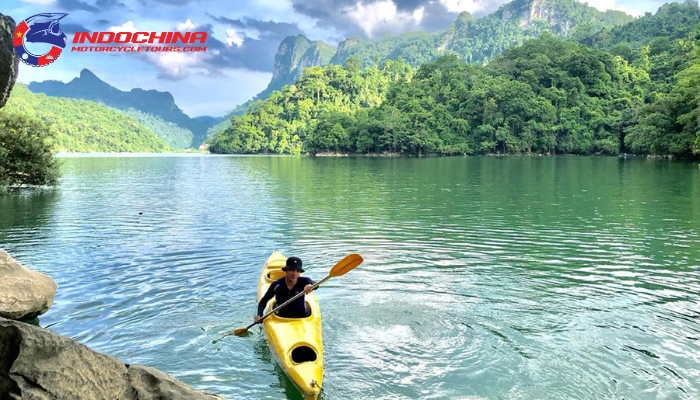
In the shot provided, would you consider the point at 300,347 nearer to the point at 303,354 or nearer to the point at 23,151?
the point at 303,354

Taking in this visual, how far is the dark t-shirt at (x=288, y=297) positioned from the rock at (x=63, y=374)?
3217 mm

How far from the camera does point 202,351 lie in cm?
789

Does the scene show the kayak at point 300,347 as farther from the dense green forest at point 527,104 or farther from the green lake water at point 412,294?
the dense green forest at point 527,104

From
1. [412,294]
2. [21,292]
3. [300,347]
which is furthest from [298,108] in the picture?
[300,347]

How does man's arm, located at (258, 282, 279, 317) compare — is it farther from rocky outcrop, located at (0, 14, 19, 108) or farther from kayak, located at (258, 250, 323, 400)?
rocky outcrop, located at (0, 14, 19, 108)

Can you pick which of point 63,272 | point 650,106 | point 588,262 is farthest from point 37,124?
point 650,106

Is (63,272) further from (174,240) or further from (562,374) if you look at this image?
(562,374)

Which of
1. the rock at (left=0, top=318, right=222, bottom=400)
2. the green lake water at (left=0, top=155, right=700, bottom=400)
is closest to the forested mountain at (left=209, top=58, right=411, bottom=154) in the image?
the green lake water at (left=0, top=155, right=700, bottom=400)

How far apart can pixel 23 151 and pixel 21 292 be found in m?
23.1

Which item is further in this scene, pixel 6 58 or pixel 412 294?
pixel 412 294

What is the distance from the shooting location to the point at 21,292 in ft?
28.2

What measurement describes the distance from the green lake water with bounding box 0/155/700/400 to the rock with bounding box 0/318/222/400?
92.0 inches

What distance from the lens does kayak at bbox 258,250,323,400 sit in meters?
6.37

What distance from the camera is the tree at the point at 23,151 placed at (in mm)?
26922
